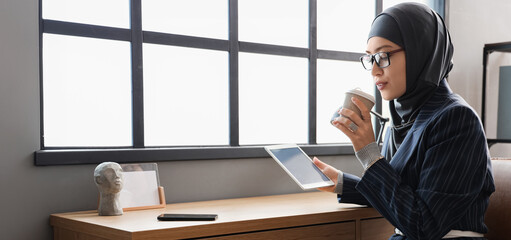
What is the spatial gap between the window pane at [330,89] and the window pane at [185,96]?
2.19 feet

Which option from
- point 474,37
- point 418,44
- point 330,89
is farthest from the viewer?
point 474,37

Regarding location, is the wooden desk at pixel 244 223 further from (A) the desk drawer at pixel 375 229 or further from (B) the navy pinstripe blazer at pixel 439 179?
(B) the navy pinstripe blazer at pixel 439 179

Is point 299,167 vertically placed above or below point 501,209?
above

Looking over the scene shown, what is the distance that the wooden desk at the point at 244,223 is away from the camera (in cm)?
169

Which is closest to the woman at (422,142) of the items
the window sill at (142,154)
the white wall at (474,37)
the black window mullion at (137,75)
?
the window sill at (142,154)

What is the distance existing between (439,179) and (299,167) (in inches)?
27.1

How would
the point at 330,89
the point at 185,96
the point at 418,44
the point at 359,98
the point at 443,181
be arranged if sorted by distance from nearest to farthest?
1. the point at 443,181
2. the point at 418,44
3. the point at 359,98
4. the point at 185,96
5. the point at 330,89

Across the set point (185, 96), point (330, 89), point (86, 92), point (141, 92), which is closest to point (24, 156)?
point (86, 92)

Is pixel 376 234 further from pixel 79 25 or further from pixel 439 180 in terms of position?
pixel 79 25

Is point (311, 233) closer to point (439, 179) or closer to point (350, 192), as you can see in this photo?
point (350, 192)

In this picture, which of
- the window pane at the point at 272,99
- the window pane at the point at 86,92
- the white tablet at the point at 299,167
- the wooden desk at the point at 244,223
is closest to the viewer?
the wooden desk at the point at 244,223

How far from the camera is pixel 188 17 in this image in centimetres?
251

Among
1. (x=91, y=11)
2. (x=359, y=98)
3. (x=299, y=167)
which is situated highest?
(x=91, y=11)

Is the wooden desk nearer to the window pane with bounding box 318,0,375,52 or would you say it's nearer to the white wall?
the window pane with bounding box 318,0,375,52
